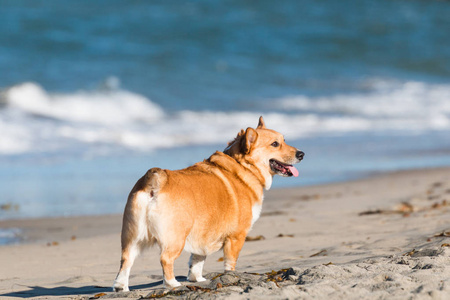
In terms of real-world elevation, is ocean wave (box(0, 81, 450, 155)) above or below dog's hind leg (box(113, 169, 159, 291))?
above

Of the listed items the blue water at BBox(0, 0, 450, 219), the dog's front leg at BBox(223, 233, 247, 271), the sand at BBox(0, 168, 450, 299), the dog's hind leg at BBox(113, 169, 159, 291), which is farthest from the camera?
the blue water at BBox(0, 0, 450, 219)

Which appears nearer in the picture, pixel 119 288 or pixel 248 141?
pixel 119 288

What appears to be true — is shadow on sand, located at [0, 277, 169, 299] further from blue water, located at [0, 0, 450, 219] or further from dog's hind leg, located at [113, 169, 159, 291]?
blue water, located at [0, 0, 450, 219]

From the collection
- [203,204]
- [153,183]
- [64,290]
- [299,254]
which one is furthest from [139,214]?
[299,254]

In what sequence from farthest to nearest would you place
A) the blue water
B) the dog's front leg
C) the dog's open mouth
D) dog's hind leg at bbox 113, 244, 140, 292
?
the blue water, the dog's open mouth, the dog's front leg, dog's hind leg at bbox 113, 244, 140, 292

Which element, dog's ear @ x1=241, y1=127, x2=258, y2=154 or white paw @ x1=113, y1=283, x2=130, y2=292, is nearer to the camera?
white paw @ x1=113, y1=283, x2=130, y2=292

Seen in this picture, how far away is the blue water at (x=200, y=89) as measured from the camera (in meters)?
12.3

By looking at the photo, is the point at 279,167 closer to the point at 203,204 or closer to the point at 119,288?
the point at 203,204

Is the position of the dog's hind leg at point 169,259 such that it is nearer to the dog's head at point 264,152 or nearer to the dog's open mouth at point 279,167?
the dog's head at point 264,152

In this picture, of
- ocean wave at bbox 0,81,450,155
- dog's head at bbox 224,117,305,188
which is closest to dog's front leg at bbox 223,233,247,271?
dog's head at bbox 224,117,305,188

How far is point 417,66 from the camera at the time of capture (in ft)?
99.9

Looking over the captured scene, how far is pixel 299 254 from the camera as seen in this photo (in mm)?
5965

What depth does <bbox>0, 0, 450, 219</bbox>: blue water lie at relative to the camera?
40.3ft

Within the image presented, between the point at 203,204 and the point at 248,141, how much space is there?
956 mm
